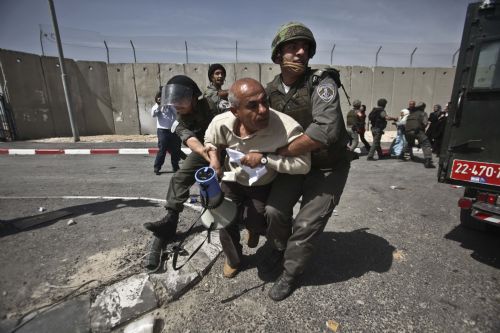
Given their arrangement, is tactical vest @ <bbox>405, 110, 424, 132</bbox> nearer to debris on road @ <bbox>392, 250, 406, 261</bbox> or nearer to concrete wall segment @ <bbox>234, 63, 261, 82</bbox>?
debris on road @ <bbox>392, 250, 406, 261</bbox>

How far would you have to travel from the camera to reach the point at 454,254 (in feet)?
8.93

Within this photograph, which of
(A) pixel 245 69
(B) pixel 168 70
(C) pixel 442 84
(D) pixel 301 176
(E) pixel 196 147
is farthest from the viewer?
(C) pixel 442 84

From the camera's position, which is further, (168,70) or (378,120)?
(168,70)

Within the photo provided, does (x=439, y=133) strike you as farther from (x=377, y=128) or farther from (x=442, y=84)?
(x=442, y=84)

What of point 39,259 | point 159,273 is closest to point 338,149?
point 159,273

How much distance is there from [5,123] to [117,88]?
4.62m

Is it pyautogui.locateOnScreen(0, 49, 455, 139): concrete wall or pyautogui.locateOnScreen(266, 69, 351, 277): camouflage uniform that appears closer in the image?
pyautogui.locateOnScreen(266, 69, 351, 277): camouflage uniform

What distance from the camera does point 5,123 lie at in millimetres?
10953

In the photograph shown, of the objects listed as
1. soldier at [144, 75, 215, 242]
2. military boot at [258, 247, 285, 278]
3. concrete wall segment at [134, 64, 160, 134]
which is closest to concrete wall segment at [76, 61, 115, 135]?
concrete wall segment at [134, 64, 160, 134]

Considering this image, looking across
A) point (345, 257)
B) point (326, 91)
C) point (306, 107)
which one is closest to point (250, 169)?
point (306, 107)

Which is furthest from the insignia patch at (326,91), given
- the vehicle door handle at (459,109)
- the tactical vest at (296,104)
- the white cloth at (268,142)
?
the vehicle door handle at (459,109)

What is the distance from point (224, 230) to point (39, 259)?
5.56ft

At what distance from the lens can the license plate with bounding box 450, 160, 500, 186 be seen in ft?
8.52

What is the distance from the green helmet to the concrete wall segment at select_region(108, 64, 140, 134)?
12.8m
